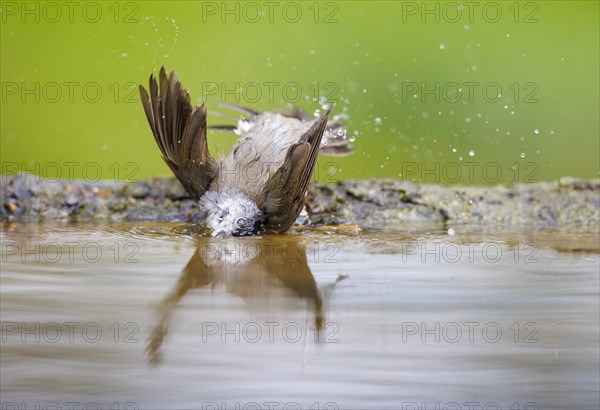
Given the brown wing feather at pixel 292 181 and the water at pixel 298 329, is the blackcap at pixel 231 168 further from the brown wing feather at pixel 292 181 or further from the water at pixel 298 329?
the water at pixel 298 329

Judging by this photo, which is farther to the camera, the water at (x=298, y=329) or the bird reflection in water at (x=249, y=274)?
the bird reflection in water at (x=249, y=274)

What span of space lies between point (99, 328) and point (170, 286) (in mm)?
551

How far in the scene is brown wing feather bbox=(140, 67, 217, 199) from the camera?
3.79m

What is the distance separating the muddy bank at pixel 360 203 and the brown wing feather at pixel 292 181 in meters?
0.43

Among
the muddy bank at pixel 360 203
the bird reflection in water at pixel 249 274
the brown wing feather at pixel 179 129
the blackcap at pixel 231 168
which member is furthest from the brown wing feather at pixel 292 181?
the muddy bank at pixel 360 203

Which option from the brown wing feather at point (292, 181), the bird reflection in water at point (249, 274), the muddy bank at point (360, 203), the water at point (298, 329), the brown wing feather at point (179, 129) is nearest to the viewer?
the water at point (298, 329)

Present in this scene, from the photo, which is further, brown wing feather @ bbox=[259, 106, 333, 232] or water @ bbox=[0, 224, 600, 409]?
brown wing feather @ bbox=[259, 106, 333, 232]

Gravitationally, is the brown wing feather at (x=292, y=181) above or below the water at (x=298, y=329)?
above

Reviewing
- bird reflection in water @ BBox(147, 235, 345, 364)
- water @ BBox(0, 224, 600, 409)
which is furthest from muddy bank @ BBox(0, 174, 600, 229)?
water @ BBox(0, 224, 600, 409)

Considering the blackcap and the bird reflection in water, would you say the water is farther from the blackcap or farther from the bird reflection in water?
the blackcap

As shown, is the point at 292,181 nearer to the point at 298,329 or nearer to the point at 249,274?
the point at 249,274

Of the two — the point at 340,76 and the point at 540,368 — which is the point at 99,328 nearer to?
the point at 540,368

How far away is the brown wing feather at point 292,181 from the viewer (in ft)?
11.9

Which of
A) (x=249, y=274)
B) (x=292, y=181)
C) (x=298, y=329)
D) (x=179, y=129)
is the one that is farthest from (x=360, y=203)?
(x=298, y=329)
